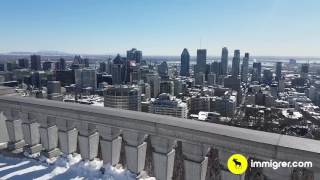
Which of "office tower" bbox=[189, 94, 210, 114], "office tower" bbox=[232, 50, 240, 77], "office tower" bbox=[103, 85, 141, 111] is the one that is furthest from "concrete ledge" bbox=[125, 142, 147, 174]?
"office tower" bbox=[232, 50, 240, 77]

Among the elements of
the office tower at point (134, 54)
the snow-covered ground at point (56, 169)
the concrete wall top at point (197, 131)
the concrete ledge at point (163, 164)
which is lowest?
the snow-covered ground at point (56, 169)

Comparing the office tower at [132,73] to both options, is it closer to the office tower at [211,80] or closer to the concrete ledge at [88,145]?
the office tower at [211,80]

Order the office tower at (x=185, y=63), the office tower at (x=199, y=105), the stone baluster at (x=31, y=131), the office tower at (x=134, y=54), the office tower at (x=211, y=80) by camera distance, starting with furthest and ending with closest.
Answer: the office tower at (x=134, y=54)
the office tower at (x=185, y=63)
the office tower at (x=211, y=80)
the office tower at (x=199, y=105)
the stone baluster at (x=31, y=131)

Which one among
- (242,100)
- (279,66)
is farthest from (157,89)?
(279,66)

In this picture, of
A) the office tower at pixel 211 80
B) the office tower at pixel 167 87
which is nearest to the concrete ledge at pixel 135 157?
the office tower at pixel 167 87

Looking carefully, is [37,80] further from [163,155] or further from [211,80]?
[163,155]

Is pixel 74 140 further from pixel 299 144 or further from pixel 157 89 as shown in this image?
pixel 157 89

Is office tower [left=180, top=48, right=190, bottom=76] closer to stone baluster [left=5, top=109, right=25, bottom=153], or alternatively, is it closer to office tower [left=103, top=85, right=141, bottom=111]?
office tower [left=103, top=85, right=141, bottom=111]
